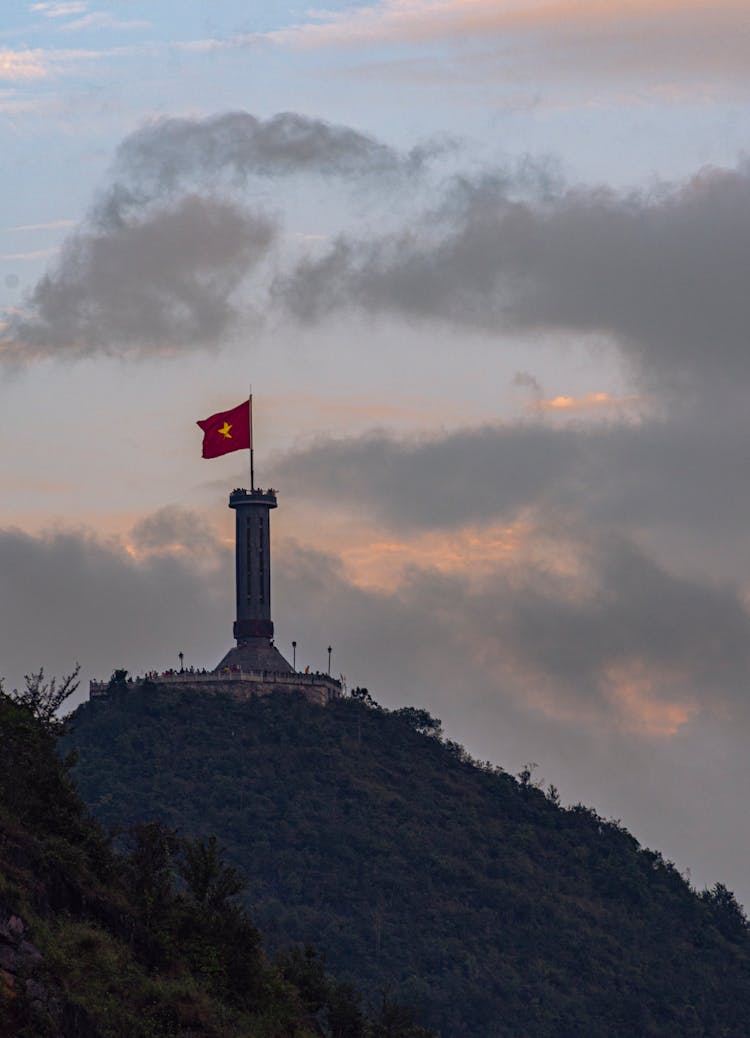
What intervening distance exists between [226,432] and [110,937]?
84.6 meters

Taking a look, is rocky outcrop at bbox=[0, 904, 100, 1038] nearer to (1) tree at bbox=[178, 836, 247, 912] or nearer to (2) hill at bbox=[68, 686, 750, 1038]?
(1) tree at bbox=[178, 836, 247, 912]

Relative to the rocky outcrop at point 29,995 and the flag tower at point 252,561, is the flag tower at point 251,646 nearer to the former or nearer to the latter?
the flag tower at point 252,561

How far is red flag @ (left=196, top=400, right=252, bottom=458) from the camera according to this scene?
143 metres

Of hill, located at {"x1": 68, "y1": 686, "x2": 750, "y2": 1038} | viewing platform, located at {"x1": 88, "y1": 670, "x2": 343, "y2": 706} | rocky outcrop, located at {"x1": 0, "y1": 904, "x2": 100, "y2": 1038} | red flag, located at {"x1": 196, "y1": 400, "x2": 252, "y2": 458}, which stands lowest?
rocky outcrop, located at {"x1": 0, "y1": 904, "x2": 100, "y2": 1038}

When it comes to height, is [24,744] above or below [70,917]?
above

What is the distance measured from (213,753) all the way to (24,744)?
95.5m

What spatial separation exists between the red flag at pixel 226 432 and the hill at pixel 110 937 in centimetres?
7028

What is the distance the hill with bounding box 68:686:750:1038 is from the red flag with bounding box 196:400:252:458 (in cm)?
2819

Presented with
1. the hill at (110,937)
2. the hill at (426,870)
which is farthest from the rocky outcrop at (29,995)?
the hill at (426,870)

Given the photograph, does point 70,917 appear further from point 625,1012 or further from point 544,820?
point 544,820

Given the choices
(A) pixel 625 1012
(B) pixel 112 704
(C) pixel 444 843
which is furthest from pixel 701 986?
(B) pixel 112 704

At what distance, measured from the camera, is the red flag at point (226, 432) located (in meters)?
143

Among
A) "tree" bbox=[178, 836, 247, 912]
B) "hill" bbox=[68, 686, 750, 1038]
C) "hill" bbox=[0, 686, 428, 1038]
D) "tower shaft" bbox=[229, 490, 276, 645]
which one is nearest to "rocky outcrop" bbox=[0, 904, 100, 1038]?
"hill" bbox=[0, 686, 428, 1038]

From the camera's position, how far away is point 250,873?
504 feet
